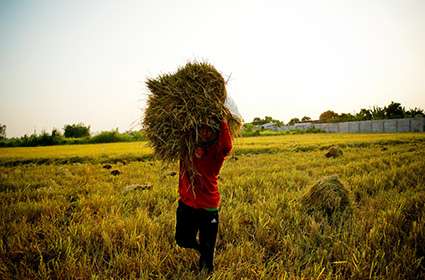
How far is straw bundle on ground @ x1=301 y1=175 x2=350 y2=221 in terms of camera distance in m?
4.14

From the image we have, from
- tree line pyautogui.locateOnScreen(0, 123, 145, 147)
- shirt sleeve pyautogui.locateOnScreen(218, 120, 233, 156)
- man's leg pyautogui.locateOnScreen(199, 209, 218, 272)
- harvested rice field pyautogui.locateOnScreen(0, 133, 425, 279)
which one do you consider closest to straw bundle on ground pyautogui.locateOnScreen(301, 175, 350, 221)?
harvested rice field pyautogui.locateOnScreen(0, 133, 425, 279)

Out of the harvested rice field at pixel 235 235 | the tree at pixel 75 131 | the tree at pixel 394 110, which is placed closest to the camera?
the harvested rice field at pixel 235 235

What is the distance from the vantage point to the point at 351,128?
53.1m

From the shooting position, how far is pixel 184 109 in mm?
2758

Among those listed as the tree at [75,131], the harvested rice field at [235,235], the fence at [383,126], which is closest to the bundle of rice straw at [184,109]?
the harvested rice field at [235,235]

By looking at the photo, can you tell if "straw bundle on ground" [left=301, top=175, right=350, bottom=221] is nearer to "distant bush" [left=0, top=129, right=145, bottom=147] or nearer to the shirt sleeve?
the shirt sleeve

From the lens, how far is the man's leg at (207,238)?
2.65m

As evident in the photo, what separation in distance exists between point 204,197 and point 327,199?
7.78ft

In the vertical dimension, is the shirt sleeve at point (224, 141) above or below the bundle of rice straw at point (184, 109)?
below

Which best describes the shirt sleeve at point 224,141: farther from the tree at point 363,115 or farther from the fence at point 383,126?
the tree at point 363,115

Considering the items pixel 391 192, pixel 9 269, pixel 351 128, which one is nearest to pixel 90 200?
pixel 9 269

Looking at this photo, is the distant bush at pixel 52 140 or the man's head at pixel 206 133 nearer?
the man's head at pixel 206 133

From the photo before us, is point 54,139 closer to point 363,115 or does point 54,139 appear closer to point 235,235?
point 235,235

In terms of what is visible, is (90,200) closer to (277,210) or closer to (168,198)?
(168,198)
